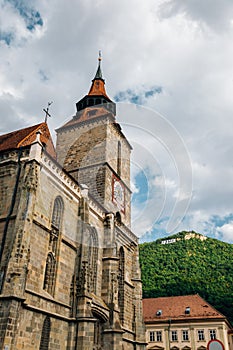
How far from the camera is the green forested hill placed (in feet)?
184

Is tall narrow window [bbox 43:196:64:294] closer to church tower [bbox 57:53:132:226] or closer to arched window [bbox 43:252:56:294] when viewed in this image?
Result: arched window [bbox 43:252:56:294]

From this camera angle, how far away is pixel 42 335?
49.4 feet

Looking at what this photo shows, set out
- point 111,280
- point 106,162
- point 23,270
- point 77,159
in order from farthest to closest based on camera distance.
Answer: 1. point 77,159
2. point 106,162
3. point 111,280
4. point 23,270

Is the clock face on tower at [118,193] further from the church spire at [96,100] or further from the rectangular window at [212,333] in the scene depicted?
the rectangular window at [212,333]

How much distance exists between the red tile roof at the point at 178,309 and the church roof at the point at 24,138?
26200 mm

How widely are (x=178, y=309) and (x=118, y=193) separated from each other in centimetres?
1990

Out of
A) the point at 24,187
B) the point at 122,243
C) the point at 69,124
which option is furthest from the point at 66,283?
the point at 69,124

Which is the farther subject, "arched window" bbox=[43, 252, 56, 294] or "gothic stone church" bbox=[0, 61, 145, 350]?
"arched window" bbox=[43, 252, 56, 294]

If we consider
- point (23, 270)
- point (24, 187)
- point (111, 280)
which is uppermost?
point (24, 187)

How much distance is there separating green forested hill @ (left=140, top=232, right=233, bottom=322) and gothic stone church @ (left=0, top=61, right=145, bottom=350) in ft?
108

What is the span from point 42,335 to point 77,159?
16780mm

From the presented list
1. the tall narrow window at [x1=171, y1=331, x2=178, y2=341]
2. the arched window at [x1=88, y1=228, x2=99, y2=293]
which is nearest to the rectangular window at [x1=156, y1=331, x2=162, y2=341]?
the tall narrow window at [x1=171, y1=331, x2=178, y2=341]

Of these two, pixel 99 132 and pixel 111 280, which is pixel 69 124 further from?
pixel 111 280

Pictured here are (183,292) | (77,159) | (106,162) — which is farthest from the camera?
(183,292)
